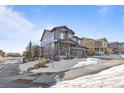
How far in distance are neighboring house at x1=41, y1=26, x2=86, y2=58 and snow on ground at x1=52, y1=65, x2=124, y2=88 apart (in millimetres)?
477

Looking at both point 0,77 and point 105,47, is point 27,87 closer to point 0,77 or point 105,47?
point 0,77

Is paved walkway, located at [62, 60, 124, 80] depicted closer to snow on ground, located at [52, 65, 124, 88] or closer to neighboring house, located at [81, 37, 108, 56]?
snow on ground, located at [52, 65, 124, 88]

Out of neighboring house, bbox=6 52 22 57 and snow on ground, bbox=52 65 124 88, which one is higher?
neighboring house, bbox=6 52 22 57

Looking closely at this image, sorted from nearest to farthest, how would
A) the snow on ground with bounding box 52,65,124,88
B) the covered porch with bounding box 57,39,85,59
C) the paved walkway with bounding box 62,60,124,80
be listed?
the snow on ground with bounding box 52,65,124,88
the paved walkway with bounding box 62,60,124,80
the covered porch with bounding box 57,39,85,59

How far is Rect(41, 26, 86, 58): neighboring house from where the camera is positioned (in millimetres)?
3930

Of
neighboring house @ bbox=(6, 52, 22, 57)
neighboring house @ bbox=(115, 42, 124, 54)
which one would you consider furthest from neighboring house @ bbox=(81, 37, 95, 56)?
neighboring house @ bbox=(6, 52, 22, 57)

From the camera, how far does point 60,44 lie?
13.1 ft

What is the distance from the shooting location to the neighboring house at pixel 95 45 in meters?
3.92

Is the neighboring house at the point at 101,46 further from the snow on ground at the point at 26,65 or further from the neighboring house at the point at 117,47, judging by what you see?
the snow on ground at the point at 26,65

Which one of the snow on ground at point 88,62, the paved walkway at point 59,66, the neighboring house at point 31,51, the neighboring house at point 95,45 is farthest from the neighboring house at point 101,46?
the neighboring house at point 31,51

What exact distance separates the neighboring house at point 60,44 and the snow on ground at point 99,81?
0.48m

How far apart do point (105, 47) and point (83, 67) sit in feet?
1.70

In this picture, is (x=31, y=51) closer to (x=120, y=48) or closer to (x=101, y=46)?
(x=101, y=46)
